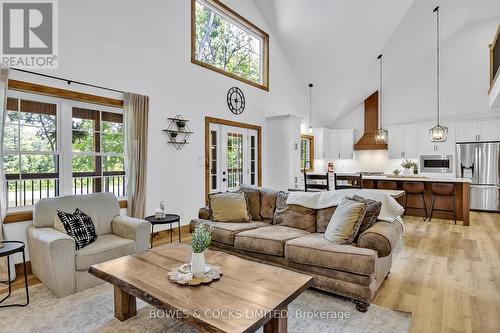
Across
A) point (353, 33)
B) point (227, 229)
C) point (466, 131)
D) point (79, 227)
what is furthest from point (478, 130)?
point (79, 227)

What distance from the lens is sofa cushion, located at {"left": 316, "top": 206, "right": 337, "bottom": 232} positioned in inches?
127

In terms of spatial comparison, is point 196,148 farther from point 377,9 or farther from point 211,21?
point 377,9

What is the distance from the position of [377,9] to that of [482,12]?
3.13m

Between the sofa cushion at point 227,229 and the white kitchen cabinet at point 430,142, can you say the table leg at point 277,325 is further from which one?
the white kitchen cabinet at point 430,142

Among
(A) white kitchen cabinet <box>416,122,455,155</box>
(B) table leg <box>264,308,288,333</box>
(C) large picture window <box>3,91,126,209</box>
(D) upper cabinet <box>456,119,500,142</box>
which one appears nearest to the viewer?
(B) table leg <box>264,308,288,333</box>

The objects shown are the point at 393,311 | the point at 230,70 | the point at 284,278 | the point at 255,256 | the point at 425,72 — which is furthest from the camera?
the point at 425,72

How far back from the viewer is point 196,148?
16.9ft

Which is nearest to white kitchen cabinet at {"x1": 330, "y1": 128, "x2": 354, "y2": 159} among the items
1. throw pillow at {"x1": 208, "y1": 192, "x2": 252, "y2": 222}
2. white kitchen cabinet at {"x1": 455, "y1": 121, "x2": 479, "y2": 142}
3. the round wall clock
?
white kitchen cabinet at {"x1": 455, "y1": 121, "x2": 479, "y2": 142}

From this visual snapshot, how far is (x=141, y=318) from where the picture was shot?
2260 millimetres

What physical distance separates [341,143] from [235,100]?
15.6ft

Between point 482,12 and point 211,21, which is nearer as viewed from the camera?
point 211,21

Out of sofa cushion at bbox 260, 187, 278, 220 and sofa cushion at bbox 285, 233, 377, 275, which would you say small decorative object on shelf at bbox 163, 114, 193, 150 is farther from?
sofa cushion at bbox 285, 233, 377, 275

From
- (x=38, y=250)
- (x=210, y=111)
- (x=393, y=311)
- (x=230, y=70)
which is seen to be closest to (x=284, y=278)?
(x=393, y=311)

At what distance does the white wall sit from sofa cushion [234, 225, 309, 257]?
76.6 inches
